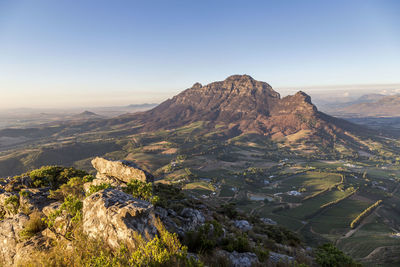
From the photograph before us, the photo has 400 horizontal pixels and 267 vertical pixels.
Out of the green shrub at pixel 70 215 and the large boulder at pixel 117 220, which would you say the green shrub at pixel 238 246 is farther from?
the green shrub at pixel 70 215

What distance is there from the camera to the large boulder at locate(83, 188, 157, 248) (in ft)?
34.5

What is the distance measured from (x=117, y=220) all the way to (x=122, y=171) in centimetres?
2591

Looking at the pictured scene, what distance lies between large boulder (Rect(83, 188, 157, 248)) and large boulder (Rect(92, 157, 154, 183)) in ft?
66.0

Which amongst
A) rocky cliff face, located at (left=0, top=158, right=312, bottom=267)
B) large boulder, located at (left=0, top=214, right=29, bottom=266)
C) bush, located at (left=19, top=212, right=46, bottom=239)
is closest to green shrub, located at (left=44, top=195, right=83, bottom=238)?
rocky cliff face, located at (left=0, top=158, right=312, bottom=267)

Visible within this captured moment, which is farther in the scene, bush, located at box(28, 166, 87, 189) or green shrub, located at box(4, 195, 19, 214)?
bush, located at box(28, 166, 87, 189)

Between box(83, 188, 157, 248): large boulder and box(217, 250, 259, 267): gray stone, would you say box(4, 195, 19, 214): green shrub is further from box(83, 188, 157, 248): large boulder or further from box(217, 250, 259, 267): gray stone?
box(217, 250, 259, 267): gray stone

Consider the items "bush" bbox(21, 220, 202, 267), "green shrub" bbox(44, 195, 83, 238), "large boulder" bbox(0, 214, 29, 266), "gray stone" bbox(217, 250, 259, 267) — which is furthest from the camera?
"large boulder" bbox(0, 214, 29, 266)

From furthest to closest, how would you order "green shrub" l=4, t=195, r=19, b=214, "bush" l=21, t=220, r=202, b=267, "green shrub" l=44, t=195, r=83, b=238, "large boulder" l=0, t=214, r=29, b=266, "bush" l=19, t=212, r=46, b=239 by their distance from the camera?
"green shrub" l=4, t=195, r=19, b=214
"bush" l=19, t=212, r=46, b=239
"large boulder" l=0, t=214, r=29, b=266
"green shrub" l=44, t=195, r=83, b=238
"bush" l=21, t=220, r=202, b=267

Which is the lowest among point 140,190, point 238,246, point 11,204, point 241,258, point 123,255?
point 238,246

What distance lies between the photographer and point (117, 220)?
35.7ft

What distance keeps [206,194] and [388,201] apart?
157102 mm

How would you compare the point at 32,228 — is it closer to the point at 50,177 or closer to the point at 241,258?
the point at 241,258

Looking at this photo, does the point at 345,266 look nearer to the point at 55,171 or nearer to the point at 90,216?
the point at 90,216

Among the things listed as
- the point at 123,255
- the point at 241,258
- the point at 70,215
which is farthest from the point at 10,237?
the point at 241,258
